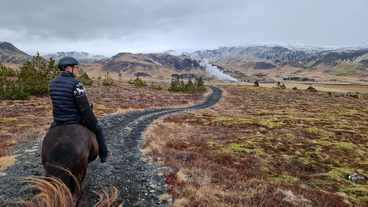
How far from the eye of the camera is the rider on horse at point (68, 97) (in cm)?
423

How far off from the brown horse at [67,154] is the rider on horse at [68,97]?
302 mm

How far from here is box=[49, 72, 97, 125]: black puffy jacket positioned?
166 inches

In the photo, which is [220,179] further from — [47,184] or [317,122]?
[317,122]

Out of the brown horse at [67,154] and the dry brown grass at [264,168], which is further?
the dry brown grass at [264,168]

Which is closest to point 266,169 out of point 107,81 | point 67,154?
point 67,154

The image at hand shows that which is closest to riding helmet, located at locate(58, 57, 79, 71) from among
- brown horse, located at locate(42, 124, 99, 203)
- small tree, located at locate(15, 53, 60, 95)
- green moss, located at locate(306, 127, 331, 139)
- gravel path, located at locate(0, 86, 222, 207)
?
brown horse, located at locate(42, 124, 99, 203)

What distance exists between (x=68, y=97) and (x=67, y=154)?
4.81ft

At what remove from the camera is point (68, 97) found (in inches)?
169

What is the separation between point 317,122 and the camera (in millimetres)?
19484

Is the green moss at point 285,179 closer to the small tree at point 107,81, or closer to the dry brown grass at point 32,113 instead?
the dry brown grass at point 32,113

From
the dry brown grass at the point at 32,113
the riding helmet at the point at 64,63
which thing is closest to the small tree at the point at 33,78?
the dry brown grass at the point at 32,113

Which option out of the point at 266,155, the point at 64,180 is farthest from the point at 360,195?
the point at 64,180

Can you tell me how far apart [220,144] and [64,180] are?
32.8 feet

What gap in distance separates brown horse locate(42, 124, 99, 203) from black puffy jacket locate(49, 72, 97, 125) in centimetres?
33
